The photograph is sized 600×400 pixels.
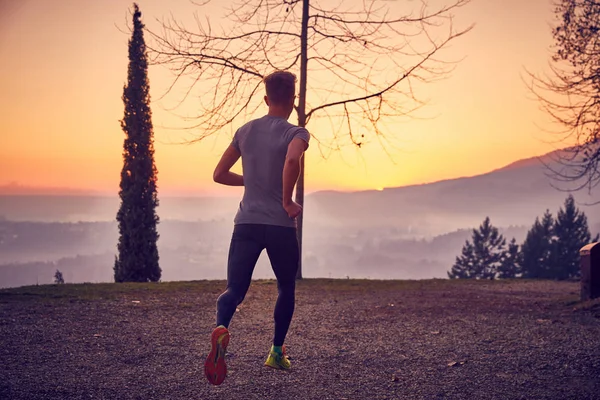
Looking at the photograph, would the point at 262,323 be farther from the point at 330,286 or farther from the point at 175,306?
the point at 330,286

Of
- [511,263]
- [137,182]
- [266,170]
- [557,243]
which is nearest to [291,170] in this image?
[266,170]

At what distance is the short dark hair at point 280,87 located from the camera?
186 inches

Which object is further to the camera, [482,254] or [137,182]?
[482,254]

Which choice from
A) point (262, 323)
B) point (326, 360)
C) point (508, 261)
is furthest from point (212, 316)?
point (508, 261)

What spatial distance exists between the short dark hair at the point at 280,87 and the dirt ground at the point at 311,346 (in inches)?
101

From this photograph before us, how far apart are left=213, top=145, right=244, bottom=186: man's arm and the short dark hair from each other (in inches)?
21.8

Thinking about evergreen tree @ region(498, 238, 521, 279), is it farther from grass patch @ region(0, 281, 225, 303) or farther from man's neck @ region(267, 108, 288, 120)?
man's neck @ region(267, 108, 288, 120)

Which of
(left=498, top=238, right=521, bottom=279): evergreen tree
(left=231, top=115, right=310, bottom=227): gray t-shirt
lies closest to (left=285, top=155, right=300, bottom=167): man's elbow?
(left=231, top=115, right=310, bottom=227): gray t-shirt

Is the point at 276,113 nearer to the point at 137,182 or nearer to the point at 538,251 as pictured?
the point at 137,182

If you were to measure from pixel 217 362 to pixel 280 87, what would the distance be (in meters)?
2.24

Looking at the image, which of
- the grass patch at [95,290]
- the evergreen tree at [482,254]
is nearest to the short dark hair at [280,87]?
the grass patch at [95,290]

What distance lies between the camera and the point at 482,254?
53.4 m

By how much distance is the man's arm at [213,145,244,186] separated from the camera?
4832 millimetres

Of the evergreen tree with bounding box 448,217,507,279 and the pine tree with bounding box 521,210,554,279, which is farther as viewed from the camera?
the evergreen tree with bounding box 448,217,507,279
